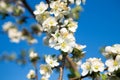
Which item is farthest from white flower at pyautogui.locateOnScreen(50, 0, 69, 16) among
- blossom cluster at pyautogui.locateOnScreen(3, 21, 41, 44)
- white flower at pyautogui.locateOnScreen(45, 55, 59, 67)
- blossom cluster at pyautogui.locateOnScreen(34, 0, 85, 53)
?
blossom cluster at pyautogui.locateOnScreen(3, 21, 41, 44)

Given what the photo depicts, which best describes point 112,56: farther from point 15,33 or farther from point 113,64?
point 15,33

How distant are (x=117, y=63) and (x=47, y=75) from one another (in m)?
0.57

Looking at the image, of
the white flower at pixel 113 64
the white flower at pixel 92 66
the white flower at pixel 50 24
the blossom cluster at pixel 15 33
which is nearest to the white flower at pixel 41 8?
the white flower at pixel 50 24

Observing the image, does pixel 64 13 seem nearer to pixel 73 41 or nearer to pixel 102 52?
pixel 73 41

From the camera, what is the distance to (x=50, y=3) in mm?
2775

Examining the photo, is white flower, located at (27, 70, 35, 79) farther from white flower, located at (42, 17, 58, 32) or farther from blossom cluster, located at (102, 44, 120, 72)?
blossom cluster, located at (102, 44, 120, 72)

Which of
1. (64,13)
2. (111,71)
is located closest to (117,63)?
(111,71)

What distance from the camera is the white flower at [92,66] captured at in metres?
2.45

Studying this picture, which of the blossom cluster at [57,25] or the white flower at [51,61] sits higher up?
the blossom cluster at [57,25]

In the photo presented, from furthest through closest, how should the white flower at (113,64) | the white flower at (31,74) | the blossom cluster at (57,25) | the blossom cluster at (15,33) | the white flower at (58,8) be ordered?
1. the blossom cluster at (15,33)
2. the white flower at (31,74)
3. the white flower at (58,8)
4. the blossom cluster at (57,25)
5. the white flower at (113,64)

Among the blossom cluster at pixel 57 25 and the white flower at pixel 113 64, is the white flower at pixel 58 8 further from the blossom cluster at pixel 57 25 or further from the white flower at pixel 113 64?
the white flower at pixel 113 64

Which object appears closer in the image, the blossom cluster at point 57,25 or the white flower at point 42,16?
the blossom cluster at point 57,25

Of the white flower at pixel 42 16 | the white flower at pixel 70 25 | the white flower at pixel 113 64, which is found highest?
the white flower at pixel 42 16

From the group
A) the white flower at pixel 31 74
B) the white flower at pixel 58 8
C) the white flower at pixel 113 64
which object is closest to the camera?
the white flower at pixel 113 64
